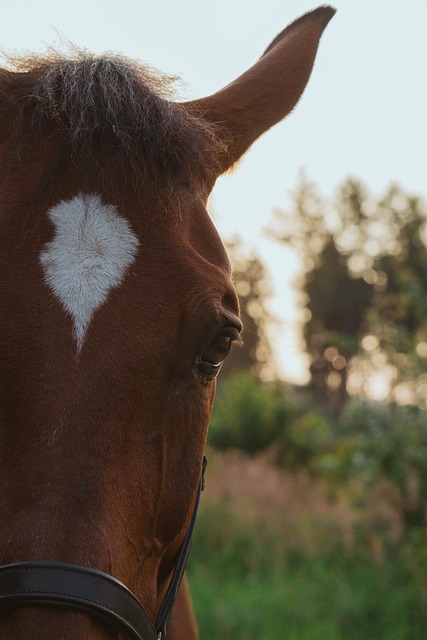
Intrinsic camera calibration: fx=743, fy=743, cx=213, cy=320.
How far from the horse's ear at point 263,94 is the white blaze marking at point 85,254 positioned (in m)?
0.68

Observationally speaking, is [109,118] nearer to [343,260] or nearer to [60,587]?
[60,587]

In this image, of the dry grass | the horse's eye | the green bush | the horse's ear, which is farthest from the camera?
the green bush

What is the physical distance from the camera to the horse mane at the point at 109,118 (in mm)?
2213

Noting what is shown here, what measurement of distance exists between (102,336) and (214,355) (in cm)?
38

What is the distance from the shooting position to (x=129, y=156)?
2.21m

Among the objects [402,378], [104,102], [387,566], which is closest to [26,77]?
[104,102]

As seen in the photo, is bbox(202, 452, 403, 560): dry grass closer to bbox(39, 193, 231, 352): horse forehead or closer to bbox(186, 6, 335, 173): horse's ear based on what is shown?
bbox(186, 6, 335, 173): horse's ear

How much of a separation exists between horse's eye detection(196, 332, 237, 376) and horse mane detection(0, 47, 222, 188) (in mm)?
544

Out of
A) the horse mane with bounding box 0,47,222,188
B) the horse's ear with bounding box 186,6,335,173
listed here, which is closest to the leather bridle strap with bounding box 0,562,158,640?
the horse mane with bounding box 0,47,222,188

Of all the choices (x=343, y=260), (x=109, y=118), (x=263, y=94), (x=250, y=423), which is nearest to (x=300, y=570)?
(x=263, y=94)

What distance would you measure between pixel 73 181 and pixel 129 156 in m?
0.18

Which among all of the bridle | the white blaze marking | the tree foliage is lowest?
the tree foliage

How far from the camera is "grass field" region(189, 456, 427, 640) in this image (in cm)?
725

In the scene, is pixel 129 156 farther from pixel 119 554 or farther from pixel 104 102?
pixel 119 554
